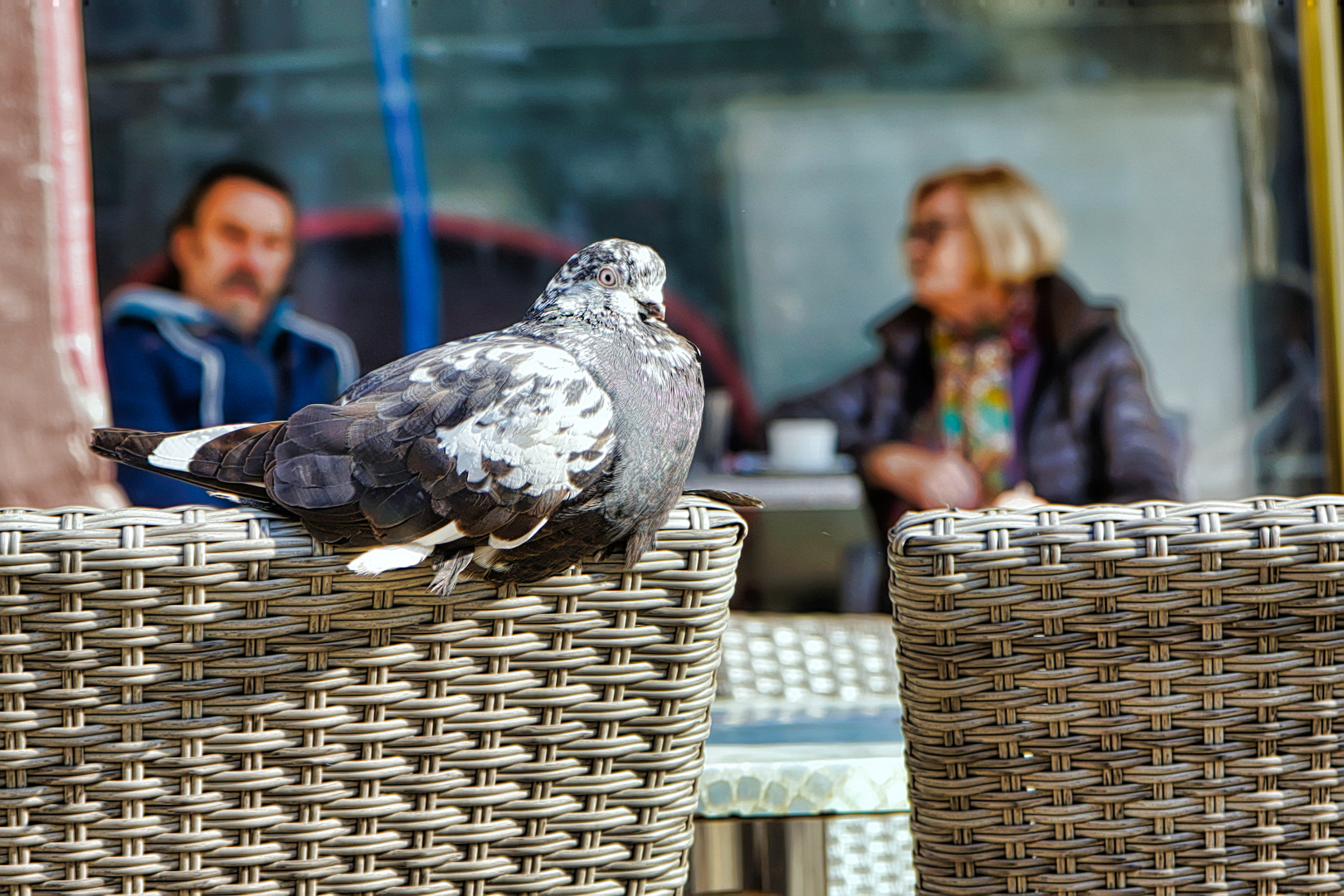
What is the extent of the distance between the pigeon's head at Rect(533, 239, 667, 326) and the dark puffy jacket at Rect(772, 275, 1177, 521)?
2212 mm

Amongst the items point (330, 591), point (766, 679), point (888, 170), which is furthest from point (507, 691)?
point (888, 170)

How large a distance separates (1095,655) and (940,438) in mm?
2336

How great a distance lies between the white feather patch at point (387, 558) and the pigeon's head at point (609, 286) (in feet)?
0.69

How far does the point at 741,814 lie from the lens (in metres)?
0.93

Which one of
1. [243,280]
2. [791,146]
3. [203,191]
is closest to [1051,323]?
[791,146]

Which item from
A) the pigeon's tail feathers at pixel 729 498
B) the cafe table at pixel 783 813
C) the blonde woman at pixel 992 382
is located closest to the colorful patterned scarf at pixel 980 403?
the blonde woman at pixel 992 382

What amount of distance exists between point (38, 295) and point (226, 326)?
1.17m

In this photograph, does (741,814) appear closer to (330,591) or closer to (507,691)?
(507,691)

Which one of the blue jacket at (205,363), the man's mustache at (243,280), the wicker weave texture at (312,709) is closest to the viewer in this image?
the wicker weave texture at (312,709)

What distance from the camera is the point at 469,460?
629 millimetres

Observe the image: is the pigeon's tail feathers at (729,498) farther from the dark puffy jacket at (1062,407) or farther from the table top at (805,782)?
the dark puffy jacket at (1062,407)

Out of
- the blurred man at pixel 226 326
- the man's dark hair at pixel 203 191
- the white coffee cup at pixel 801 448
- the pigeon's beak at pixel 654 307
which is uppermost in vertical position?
the man's dark hair at pixel 203 191

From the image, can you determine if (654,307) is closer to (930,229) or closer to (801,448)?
(801,448)

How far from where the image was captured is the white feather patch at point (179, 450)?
65 centimetres
